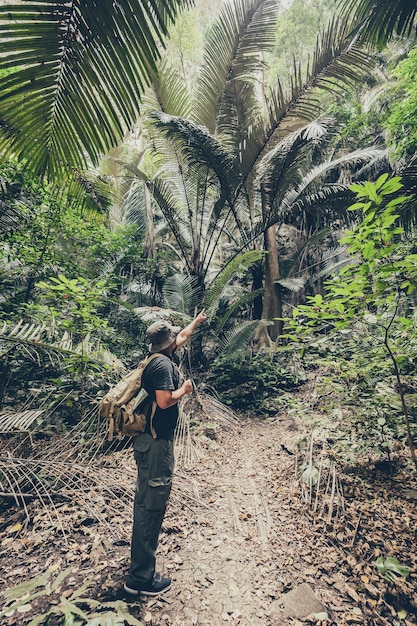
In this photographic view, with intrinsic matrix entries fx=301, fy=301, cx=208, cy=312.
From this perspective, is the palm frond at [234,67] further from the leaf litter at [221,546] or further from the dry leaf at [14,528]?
the dry leaf at [14,528]

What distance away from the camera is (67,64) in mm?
1168

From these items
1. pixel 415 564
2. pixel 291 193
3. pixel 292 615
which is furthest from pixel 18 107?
pixel 291 193

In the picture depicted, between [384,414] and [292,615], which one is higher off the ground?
[384,414]

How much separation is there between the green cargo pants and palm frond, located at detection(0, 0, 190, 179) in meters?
1.72

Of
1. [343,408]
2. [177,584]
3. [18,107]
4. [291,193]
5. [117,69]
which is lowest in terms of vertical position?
[177,584]

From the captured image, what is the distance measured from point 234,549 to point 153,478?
1047 millimetres

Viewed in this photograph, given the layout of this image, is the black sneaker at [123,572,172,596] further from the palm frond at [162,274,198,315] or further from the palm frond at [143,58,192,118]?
the palm frond at [143,58,192,118]

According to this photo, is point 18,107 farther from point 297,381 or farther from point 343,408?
point 297,381

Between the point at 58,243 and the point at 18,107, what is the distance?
4.10 meters

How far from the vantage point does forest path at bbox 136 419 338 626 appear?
72.8 inches

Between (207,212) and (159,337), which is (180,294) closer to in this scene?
(207,212)

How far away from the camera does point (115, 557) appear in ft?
7.14

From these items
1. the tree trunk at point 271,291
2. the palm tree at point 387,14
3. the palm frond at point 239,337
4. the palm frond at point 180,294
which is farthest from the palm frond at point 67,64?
the tree trunk at point 271,291

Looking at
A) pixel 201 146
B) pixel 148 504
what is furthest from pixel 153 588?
pixel 201 146
